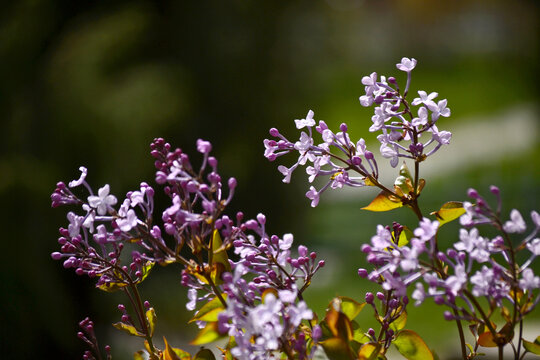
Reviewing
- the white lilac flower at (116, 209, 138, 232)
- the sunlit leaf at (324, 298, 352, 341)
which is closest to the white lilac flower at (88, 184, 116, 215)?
the white lilac flower at (116, 209, 138, 232)

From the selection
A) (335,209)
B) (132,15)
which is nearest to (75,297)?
(132,15)

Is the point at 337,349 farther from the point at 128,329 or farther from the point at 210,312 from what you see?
the point at 128,329

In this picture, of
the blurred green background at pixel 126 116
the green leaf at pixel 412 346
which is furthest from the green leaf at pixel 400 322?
the blurred green background at pixel 126 116

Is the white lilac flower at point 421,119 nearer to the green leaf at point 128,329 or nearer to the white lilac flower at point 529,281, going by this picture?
the white lilac flower at point 529,281

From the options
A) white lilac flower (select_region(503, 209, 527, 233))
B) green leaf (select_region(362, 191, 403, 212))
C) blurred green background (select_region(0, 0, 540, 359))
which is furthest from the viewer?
blurred green background (select_region(0, 0, 540, 359))

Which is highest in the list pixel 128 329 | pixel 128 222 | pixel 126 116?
pixel 128 222

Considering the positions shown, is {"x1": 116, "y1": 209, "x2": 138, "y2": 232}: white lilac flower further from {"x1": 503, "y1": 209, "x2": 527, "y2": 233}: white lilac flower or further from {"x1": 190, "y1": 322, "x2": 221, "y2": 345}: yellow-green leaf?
{"x1": 503, "y1": 209, "x2": 527, "y2": 233}: white lilac flower

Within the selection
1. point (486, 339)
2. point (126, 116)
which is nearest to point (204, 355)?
point (486, 339)
